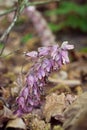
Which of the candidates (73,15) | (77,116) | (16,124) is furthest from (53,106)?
(73,15)

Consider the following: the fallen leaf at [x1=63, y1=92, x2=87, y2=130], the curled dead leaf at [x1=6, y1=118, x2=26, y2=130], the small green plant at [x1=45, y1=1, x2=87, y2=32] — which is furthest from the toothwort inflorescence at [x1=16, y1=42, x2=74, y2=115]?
the small green plant at [x1=45, y1=1, x2=87, y2=32]

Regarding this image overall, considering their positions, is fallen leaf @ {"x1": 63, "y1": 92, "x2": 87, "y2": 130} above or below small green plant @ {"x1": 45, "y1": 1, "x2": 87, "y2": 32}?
above

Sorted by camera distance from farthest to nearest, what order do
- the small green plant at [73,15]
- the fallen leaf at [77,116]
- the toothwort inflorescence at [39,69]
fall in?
the small green plant at [73,15] < the toothwort inflorescence at [39,69] < the fallen leaf at [77,116]

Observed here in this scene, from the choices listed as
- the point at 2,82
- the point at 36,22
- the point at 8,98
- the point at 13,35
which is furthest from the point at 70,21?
the point at 8,98

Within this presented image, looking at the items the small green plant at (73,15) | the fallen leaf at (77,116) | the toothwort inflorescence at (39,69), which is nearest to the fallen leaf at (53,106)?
the toothwort inflorescence at (39,69)

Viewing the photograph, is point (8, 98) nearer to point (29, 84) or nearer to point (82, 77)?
point (29, 84)

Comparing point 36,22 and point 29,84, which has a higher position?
point 29,84

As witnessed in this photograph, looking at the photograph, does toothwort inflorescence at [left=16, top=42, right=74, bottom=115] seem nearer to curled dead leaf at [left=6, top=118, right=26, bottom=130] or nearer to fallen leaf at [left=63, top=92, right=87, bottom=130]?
curled dead leaf at [left=6, top=118, right=26, bottom=130]

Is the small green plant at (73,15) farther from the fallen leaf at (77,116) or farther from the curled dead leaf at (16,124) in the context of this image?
the fallen leaf at (77,116)
